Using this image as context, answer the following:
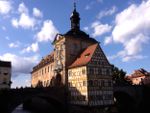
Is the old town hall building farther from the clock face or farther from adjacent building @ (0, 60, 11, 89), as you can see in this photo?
adjacent building @ (0, 60, 11, 89)

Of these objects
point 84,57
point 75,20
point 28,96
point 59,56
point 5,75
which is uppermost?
point 75,20

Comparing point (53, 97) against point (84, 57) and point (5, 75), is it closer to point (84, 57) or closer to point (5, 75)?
point (84, 57)

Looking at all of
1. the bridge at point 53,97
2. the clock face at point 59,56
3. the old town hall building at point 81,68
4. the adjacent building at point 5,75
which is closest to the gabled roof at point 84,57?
the old town hall building at point 81,68

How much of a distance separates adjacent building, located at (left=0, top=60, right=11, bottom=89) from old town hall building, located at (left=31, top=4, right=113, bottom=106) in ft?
33.1

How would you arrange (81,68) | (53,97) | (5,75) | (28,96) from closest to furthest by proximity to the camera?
(28,96), (81,68), (53,97), (5,75)

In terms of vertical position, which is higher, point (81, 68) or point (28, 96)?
point (81, 68)

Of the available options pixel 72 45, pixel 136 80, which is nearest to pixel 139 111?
pixel 72 45

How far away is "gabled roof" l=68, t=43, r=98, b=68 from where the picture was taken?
51.9m

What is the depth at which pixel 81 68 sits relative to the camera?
51.8 m

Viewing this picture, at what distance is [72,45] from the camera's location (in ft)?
190

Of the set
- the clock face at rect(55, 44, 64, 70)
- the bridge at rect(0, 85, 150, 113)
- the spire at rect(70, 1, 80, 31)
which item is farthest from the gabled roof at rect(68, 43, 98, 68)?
the spire at rect(70, 1, 80, 31)

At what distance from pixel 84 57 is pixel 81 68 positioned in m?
3.25

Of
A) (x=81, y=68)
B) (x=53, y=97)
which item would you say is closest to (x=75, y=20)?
(x=81, y=68)

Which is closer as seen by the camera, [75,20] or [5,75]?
[75,20]
